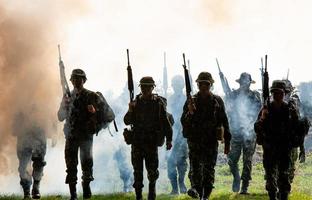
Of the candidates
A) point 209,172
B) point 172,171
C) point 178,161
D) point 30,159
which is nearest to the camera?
point 209,172

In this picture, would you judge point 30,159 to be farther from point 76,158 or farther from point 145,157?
point 145,157

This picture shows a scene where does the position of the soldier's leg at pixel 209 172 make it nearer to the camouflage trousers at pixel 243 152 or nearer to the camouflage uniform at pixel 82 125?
the camouflage uniform at pixel 82 125

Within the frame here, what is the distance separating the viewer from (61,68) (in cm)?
1479

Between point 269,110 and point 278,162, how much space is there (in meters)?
0.91

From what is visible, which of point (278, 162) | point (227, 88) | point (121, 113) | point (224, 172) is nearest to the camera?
point (278, 162)

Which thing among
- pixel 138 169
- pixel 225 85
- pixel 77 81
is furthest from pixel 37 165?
pixel 225 85

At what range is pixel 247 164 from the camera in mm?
13797

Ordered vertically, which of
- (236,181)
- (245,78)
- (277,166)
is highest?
(245,78)

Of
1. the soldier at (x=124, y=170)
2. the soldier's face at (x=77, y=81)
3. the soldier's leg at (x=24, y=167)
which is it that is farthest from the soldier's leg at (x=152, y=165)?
the soldier at (x=124, y=170)

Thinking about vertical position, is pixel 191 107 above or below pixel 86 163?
above

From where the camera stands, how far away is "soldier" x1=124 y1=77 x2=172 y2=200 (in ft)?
36.2

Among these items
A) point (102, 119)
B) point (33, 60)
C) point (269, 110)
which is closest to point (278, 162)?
point (269, 110)

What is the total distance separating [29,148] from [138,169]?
4.04 meters

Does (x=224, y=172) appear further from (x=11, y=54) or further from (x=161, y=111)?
(x=161, y=111)
